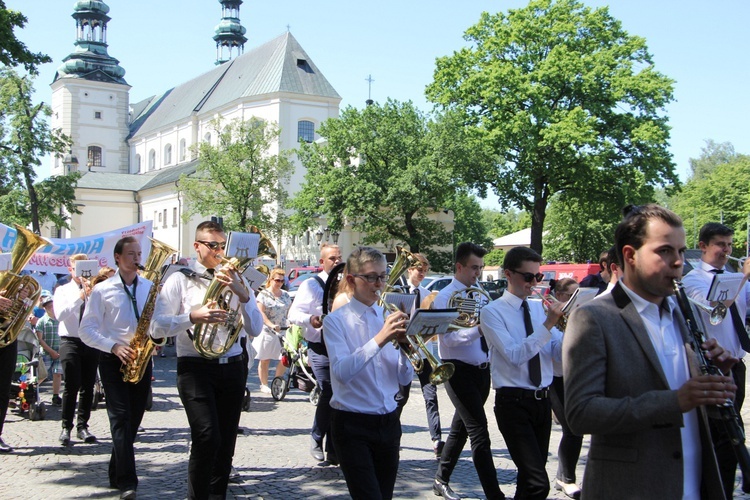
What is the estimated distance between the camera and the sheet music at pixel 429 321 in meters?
4.16

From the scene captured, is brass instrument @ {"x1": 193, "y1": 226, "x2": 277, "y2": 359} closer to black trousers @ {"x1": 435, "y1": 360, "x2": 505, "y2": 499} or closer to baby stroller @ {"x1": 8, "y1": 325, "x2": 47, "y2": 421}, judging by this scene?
black trousers @ {"x1": 435, "y1": 360, "x2": 505, "y2": 499}

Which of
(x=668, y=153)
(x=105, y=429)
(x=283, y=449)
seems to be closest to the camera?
(x=283, y=449)

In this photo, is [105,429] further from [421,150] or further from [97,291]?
[421,150]

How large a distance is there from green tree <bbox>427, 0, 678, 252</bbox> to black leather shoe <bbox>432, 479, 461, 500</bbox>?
32870mm

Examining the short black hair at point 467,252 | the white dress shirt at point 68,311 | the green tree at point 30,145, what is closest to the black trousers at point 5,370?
the white dress shirt at point 68,311

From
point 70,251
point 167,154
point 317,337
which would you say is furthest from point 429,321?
point 167,154

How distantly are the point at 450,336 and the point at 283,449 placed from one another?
3010 millimetres

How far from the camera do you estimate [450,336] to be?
6426 millimetres

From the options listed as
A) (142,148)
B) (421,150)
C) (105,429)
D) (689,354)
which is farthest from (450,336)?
(142,148)

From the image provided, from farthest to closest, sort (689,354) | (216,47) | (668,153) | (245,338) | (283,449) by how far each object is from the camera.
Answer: (216,47)
(668,153)
(283,449)
(245,338)
(689,354)

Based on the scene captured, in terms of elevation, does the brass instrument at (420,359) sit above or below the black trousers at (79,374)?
above

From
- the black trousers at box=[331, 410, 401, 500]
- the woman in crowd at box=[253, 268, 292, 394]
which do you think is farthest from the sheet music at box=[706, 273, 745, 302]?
the woman in crowd at box=[253, 268, 292, 394]

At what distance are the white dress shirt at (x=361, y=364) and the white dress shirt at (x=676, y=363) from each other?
1689 millimetres

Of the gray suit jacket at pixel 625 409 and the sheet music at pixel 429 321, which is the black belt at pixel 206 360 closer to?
the sheet music at pixel 429 321
